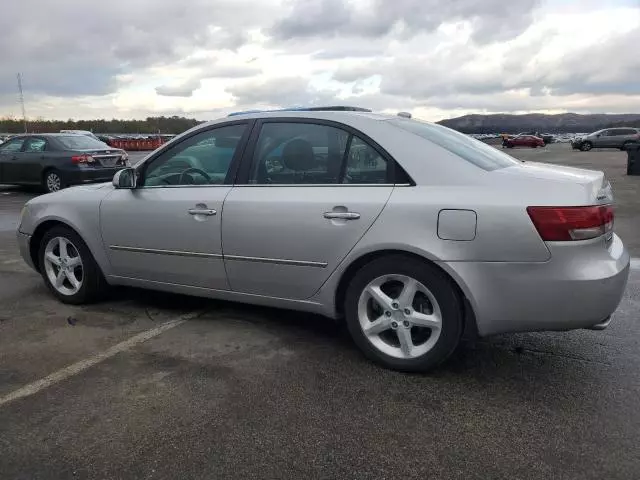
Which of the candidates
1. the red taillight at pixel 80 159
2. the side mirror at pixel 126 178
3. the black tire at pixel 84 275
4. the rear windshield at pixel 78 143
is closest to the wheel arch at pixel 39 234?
the black tire at pixel 84 275

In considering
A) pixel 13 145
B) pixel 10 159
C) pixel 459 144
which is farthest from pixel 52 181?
pixel 459 144

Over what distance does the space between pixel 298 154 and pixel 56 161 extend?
11.5 meters

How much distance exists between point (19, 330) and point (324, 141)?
266 cm

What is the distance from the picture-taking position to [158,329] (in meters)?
4.40

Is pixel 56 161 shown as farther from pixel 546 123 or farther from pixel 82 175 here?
pixel 546 123

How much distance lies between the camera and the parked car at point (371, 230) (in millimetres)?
3188

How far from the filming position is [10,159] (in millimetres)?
14531

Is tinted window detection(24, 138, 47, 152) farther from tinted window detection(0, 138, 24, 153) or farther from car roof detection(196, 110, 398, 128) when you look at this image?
car roof detection(196, 110, 398, 128)

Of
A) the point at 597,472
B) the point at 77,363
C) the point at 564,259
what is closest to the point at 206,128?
the point at 77,363

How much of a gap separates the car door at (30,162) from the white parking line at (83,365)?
36.6 feet

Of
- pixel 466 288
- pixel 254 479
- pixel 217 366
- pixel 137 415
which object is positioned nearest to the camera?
pixel 254 479

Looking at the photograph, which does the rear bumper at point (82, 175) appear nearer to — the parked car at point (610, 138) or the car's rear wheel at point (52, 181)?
the car's rear wheel at point (52, 181)

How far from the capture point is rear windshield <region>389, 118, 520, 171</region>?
12.0ft

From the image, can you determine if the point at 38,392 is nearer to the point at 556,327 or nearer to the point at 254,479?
the point at 254,479
